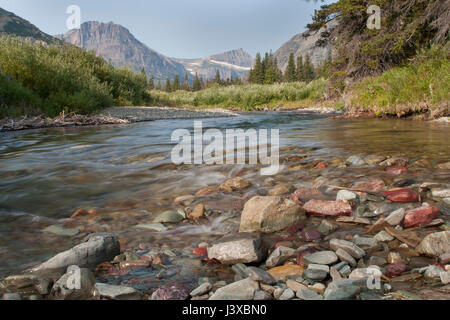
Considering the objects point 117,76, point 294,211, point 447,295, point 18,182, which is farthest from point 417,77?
point 117,76

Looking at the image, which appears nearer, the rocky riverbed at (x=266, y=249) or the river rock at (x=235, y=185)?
the rocky riverbed at (x=266, y=249)

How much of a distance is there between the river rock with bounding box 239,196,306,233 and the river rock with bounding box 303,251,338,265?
45 cm

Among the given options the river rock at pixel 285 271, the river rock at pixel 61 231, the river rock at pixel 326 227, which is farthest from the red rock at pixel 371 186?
the river rock at pixel 61 231

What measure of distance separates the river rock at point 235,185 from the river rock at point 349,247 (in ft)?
4.77

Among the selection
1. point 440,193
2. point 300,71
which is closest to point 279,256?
point 440,193

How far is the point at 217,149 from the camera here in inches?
219

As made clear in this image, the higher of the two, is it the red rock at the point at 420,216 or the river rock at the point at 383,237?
the red rock at the point at 420,216

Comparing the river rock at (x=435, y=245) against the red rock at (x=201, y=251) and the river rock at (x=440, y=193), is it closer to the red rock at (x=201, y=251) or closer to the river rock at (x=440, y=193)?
the river rock at (x=440, y=193)

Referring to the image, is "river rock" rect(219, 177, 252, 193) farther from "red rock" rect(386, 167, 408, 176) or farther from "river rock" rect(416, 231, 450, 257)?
"river rock" rect(416, 231, 450, 257)

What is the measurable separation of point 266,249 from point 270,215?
1.16 ft

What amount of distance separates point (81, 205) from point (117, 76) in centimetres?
1914

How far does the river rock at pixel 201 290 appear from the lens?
1420 millimetres

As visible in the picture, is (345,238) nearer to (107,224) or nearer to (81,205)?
(107,224)

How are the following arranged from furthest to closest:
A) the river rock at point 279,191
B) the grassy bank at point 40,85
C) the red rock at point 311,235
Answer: the grassy bank at point 40,85 < the river rock at point 279,191 < the red rock at point 311,235
